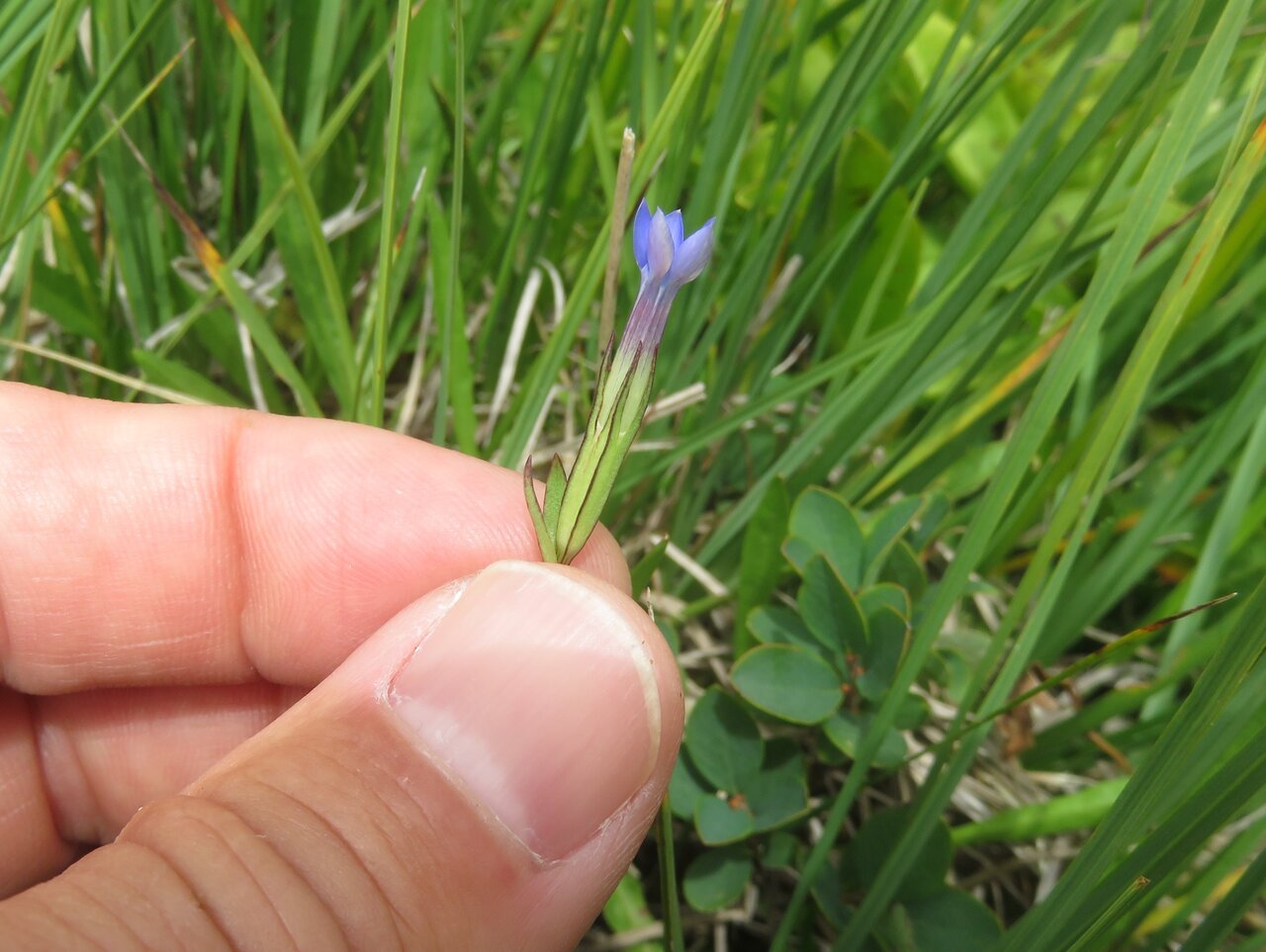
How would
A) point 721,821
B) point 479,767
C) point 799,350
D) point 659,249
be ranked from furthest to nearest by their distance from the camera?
point 799,350 → point 721,821 → point 479,767 → point 659,249

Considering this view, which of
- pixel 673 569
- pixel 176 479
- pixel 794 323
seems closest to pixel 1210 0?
pixel 794 323

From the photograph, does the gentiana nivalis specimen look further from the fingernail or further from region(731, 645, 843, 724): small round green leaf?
region(731, 645, 843, 724): small round green leaf

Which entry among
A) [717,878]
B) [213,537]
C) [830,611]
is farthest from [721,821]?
[213,537]

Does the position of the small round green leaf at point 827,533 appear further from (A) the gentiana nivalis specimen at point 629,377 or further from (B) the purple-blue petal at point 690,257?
(B) the purple-blue petal at point 690,257

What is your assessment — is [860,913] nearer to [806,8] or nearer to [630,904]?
[630,904]

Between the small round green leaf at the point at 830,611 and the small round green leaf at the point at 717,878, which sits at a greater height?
the small round green leaf at the point at 830,611

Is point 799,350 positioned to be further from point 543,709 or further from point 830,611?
point 543,709

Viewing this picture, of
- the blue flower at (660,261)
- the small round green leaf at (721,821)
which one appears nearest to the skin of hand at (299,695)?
the small round green leaf at (721,821)

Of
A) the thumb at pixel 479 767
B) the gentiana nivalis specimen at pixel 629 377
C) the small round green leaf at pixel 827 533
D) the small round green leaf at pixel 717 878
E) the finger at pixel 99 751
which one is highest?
the gentiana nivalis specimen at pixel 629 377
